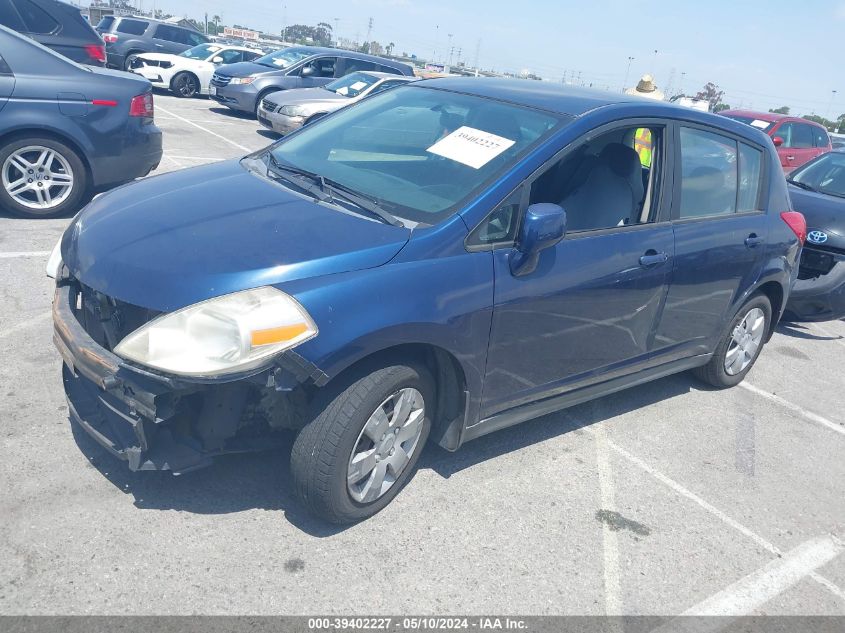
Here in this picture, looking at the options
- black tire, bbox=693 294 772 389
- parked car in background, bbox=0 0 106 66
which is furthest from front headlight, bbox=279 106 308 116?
black tire, bbox=693 294 772 389

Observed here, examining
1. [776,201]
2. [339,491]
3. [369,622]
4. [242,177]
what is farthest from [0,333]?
[776,201]

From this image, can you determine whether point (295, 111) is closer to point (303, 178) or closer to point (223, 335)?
point (303, 178)

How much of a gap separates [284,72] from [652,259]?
13.2 metres

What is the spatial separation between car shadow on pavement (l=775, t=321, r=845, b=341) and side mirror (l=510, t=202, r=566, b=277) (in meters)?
4.67

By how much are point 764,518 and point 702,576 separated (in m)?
0.75

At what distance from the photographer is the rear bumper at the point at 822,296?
6.10 metres

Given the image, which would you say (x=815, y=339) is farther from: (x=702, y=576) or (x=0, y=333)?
(x=0, y=333)

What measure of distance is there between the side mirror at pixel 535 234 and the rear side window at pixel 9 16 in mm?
8042

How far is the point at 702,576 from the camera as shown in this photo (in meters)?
3.14

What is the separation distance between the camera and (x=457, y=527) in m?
3.17

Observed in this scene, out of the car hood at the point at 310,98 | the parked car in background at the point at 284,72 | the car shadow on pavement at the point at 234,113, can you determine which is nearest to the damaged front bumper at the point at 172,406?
the car hood at the point at 310,98

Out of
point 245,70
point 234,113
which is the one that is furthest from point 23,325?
point 234,113

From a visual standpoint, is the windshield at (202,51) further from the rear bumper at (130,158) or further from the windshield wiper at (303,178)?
the windshield wiper at (303,178)

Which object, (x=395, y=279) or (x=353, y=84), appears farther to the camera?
(x=353, y=84)
